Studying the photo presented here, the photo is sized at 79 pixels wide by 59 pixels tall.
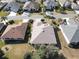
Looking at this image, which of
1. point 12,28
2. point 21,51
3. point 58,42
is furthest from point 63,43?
point 12,28

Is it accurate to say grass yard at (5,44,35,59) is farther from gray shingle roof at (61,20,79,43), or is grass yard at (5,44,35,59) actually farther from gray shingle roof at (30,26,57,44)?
gray shingle roof at (61,20,79,43)

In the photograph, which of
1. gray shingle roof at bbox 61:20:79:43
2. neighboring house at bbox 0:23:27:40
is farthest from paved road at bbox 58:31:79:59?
neighboring house at bbox 0:23:27:40

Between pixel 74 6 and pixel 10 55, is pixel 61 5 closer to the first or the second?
pixel 74 6

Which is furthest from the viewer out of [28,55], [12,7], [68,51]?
[12,7]

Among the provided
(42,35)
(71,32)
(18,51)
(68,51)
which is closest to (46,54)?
(68,51)

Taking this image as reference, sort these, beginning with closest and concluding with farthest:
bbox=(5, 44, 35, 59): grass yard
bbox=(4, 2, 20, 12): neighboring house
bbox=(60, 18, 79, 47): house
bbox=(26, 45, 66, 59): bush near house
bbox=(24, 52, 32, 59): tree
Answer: bbox=(26, 45, 66, 59): bush near house < bbox=(24, 52, 32, 59): tree < bbox=(5, 44, 35, 59): grass yard < bbox=(60, 18, 79, 47): house < bbox=(4, 2, 20, 12): neighboring house

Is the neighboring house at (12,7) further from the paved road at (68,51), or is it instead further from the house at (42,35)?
the paved road at (68,51)

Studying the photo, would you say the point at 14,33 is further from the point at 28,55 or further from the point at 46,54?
the point at 46,54

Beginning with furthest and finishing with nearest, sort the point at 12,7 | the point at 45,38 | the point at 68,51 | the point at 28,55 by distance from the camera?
1. the point at 12,7
2. the point at 45,38
3. the point at 68,51
4. the point at 28,55
